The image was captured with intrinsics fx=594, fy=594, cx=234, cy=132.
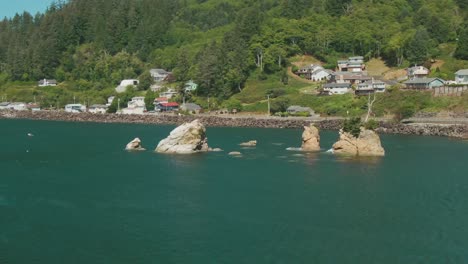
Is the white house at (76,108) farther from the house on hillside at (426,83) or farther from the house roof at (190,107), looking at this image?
the house on hillside at (426,83)

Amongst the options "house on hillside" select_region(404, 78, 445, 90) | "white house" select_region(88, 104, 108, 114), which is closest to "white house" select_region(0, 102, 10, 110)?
"white house" select_region(88, 104, 108, 114)

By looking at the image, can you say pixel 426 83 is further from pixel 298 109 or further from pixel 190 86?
pixel 190 86

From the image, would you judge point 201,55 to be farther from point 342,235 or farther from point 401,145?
point 342,235

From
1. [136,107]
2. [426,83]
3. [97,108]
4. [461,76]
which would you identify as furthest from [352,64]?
[97,108]

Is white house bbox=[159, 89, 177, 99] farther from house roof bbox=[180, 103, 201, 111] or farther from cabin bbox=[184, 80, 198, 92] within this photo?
house roof bbox=[180, 103, 201, 111]

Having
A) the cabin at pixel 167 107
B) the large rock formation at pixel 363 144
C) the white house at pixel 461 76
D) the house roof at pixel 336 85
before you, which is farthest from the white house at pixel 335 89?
the large rock formation at pixel 363 144

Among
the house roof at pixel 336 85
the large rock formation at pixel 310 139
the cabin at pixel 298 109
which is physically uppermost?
the house roof at pixel 336 85

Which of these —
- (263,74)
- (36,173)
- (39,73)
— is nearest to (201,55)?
(263,74)
